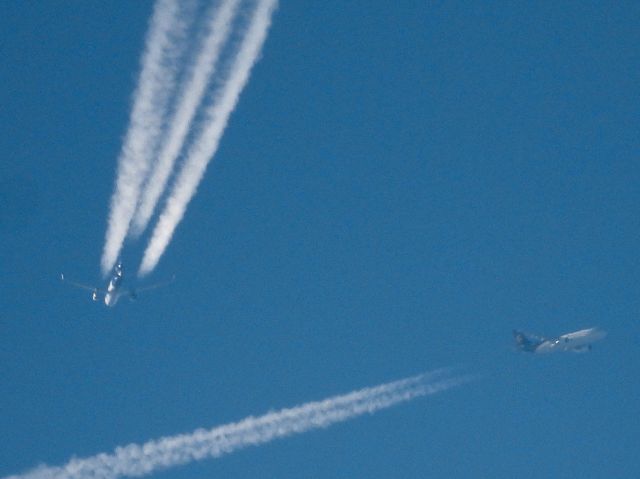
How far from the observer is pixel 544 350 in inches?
2916

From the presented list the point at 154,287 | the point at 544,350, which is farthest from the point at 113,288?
the point at 544,350

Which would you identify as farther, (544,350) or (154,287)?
(544,350)

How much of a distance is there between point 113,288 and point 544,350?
1209 inches

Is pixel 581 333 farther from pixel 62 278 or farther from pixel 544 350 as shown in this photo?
pixel 62 278

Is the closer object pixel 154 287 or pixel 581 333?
pixel 154 287

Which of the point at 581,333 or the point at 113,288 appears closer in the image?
the point at 113,288

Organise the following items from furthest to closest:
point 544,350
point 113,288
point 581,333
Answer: point 544,350
point 581,333
point 113,288

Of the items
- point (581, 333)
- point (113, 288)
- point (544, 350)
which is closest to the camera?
point (113, 288)

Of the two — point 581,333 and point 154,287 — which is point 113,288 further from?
point 581,333

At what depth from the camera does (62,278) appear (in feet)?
217

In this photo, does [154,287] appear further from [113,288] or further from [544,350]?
[544,350]

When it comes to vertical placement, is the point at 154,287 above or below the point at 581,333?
below

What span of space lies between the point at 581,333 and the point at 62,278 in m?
34.2

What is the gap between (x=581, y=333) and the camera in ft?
228
